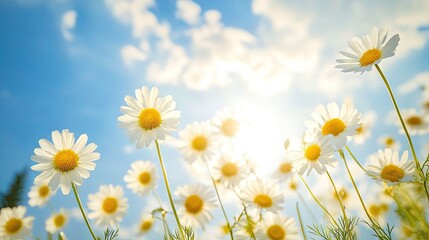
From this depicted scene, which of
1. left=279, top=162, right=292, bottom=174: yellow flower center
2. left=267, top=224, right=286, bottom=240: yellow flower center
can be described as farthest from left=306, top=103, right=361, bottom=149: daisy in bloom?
left=279, top=162, right=292, bottom=174: yellow flower center

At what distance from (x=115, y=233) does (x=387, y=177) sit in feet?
5.66

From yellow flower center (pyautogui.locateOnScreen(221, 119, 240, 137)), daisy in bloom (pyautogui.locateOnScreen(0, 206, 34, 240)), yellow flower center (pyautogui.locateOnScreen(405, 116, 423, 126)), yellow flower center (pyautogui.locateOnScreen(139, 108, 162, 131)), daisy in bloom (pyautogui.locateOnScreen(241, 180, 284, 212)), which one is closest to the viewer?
yellow flower center (pyautogui.locateOnScreen(139, 108, 162, 131))

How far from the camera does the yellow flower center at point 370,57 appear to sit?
174 centimetres

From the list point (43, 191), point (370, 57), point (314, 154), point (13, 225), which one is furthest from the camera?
point (43, 191)

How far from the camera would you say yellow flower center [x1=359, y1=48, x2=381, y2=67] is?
1.74 m

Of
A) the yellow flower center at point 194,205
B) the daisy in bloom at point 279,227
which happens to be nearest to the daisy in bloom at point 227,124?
the yellow flower center at point 194,205

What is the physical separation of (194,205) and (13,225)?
2.24 m

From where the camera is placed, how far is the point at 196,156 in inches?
112

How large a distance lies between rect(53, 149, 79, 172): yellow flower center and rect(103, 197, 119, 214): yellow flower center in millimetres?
1929

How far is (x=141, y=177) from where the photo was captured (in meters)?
3.95

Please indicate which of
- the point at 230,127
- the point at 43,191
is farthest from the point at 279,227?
the point at 43,191

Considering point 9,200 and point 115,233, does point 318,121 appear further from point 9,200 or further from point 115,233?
point 9,200

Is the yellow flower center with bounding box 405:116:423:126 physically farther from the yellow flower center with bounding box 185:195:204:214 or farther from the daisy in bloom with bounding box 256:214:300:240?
the yellow flower center with bounding box 185:195:204:214

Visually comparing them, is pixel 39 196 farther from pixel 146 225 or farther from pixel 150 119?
pixel 150 119
